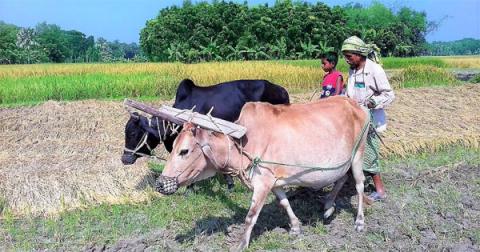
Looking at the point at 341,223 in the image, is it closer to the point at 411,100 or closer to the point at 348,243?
the point at 348,243

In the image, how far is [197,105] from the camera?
20.1ft

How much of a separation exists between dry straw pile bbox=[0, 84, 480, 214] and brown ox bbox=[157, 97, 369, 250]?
223 centimetres

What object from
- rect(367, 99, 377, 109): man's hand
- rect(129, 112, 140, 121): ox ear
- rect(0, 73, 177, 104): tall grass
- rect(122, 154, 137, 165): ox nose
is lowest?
rect(122, 154, 137, 165): ox nose

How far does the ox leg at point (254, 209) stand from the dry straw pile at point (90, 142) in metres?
2.16

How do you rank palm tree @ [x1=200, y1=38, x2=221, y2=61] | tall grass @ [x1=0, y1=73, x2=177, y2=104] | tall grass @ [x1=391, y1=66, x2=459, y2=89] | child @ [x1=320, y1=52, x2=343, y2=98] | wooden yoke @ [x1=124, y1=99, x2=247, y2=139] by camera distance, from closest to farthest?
wooden yoke @ [x1=124, y1=99, x2=247, y2=139], child @ [x1=320, y1=52, x2=343, y2=98], tall grass @ [x1=0, y1=73, x2=177, y2=104], tall grass @ [x1=391, y1=66, x2=459, y2=89], palm tree @ [x1=200, y1=38, x2=221, y2=61]

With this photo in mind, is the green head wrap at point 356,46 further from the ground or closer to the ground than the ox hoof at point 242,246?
further from the ground

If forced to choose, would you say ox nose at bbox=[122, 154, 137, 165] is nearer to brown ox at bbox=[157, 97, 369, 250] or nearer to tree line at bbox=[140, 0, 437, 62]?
brown ox at bbox=[157, 97, 369, 250]

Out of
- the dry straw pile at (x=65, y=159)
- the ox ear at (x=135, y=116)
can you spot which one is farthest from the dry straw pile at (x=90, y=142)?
the ox ear at (x=135, y=116)

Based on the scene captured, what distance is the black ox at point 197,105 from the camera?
19.0ft

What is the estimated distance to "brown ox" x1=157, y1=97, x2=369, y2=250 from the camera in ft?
13.4

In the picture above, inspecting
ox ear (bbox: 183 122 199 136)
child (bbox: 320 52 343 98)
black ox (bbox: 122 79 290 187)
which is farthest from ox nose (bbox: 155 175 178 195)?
child (bbox: 320 52 343 98)

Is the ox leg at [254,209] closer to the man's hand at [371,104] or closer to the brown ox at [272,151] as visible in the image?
the brown ox at [272,151]

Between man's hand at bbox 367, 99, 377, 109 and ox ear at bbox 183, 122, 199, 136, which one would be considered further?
man's hand at bbox 367, 99, 377, 109

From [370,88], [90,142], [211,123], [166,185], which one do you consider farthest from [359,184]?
[90,142]
